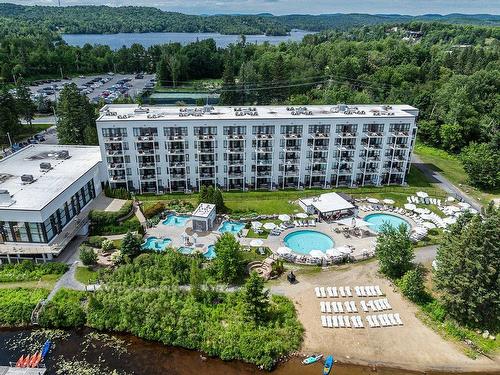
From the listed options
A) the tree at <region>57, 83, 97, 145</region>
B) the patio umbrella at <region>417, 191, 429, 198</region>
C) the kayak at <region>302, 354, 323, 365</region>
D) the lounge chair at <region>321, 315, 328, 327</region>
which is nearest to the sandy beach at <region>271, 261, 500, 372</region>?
the lounge chair at <region>321, 315, 328, 327</region>

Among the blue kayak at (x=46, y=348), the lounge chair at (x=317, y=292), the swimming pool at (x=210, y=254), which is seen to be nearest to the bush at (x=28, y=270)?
the blue kayak at (x=46, y=348)

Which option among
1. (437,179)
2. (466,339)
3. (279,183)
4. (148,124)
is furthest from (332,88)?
(466,339)

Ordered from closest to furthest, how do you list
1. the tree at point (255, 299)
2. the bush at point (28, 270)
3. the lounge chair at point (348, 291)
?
the tree at point (255, 299)
the lounge chair at point (348, 291)
the bush at point (28, 270)

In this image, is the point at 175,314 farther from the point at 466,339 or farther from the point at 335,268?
the point at 466,339

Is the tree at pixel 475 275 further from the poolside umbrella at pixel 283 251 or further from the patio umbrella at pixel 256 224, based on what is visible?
the patio umbrella at pixel 256 224

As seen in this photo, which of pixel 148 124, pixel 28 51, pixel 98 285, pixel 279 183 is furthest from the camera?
pixel 28 51

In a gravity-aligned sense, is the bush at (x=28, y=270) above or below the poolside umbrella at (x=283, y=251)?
below
